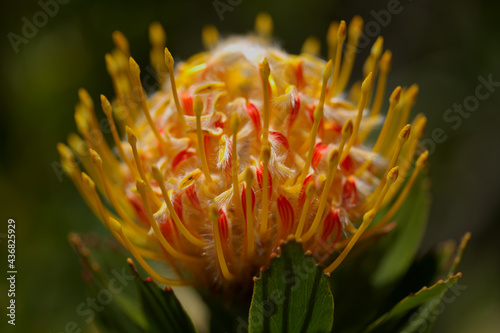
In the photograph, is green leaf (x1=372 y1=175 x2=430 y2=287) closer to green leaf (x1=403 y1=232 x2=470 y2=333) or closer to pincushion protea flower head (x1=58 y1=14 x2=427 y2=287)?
pincushion protea flower head (x1=58 y1=14 x2=427 y2=287)

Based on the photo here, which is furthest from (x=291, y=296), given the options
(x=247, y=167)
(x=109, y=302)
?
(x=109, y=302)

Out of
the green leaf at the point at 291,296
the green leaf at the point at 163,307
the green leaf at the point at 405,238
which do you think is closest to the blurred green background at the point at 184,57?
the green leaf at the point at 163,307

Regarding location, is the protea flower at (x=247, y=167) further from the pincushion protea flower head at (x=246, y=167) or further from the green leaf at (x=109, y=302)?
the green leaf at (x=109, y=302)

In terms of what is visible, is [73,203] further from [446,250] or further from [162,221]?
[446,250]

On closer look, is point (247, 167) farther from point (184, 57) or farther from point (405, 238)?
point (184, 57)

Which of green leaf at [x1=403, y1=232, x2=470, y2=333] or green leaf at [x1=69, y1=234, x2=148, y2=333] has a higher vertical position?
green leaf at [x1=69, y1=234, x2=148, y2=333]

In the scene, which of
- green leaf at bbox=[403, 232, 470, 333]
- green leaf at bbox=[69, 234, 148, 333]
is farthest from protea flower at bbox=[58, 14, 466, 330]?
green leaf at bbox=[403, 232, 470, 333]

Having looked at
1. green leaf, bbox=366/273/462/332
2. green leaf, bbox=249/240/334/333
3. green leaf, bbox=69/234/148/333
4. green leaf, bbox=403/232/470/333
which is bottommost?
green leaf, bbox=403/232/470/333
